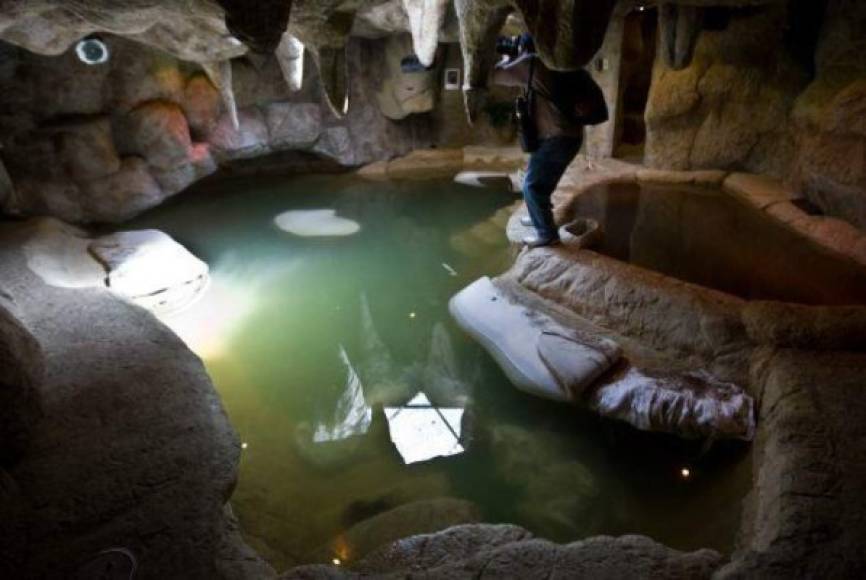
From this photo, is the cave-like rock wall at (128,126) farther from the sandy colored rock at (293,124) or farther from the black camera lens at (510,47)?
the black camera lens at (510,47)

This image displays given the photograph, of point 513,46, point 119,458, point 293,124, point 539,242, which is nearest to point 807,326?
point 539,242

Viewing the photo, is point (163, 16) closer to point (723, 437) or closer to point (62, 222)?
point (62, 222)

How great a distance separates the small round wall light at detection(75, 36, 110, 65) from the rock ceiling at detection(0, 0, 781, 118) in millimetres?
692

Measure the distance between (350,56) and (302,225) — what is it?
3.53 metres

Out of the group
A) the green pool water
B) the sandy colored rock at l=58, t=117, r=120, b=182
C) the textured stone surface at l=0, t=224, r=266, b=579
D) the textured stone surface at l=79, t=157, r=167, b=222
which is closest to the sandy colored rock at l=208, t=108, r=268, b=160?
the textured stone surface at l=79, t=157, r=167, b=222

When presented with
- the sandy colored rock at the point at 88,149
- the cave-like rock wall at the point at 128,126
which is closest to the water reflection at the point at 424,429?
the cave-like rock wall at the point at 128,126

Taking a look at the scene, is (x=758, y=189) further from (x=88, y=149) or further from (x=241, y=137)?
(x=88, y=149)

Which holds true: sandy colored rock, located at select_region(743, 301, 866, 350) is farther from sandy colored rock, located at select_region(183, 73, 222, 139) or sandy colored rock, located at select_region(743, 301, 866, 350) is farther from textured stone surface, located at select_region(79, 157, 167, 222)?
sandy colored rock, located at select_region(183, 73, 222, 139)

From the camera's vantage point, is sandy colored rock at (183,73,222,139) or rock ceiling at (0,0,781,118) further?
sandy colored rock at (183,73,222,139)

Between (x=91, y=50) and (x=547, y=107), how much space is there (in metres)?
5.28

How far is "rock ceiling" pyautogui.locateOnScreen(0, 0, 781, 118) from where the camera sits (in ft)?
10.1

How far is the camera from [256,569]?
2.48 meters

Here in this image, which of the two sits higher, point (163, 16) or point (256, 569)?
point (163, 16)

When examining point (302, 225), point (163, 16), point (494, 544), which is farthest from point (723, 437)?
point (302, 225)
